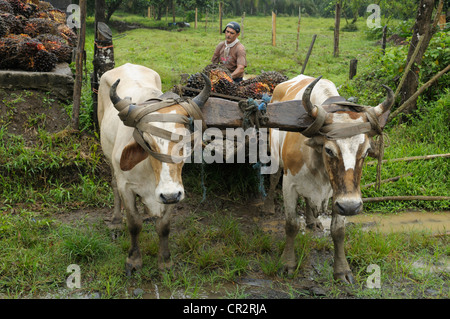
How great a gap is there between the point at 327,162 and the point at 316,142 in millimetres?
176

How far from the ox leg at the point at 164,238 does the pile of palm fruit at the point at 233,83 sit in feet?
5.42

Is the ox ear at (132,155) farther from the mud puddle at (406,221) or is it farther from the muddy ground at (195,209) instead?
the mud puddle at (406,221)

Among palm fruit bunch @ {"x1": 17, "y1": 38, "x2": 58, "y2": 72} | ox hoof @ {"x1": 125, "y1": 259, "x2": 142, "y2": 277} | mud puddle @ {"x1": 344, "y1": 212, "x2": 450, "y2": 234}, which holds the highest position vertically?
palm fruit bunch @ {"x1": 17, "y1": 38, "x2": 58, "y2": 72}

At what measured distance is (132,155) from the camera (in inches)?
137

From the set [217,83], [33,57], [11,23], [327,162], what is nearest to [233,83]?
[217,83]

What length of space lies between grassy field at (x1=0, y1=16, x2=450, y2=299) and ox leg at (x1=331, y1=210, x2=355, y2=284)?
0.11m

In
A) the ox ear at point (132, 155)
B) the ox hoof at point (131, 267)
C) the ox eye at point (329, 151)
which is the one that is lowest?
the ox hoof at point (131, 267)

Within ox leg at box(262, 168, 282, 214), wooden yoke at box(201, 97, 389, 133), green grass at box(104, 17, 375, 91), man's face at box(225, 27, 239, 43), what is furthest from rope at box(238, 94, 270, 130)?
green grass at box(104, 17, 375, 91)

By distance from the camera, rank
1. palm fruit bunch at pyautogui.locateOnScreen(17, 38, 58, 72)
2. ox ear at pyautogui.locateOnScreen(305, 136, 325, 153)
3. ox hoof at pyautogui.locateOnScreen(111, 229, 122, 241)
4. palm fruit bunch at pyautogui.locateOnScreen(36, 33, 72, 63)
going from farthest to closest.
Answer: palm fruit bunch at pyautogui.locateOnScreen(36, 33, 72, 63) → palm fruit bunch at pyautogui.locateOnScreen(17, 38, 58, 72) → ox hoof at pyautogui.locateOnScreen(111, 229, 122, 241) → ox ear at pyautogui.locateOnScreen(305, 136, 325, 153)

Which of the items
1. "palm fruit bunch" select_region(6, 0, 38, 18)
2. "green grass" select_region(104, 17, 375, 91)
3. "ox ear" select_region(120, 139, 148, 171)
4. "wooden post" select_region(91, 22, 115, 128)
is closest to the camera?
"ox ear" select_region(120, 139, 148, 171)

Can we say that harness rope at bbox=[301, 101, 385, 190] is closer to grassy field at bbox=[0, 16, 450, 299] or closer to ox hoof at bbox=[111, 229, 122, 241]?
grassy field at bbox=[0, 16, 450, 299]

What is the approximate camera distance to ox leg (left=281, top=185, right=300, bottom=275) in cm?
383

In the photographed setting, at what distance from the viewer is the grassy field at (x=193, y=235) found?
12.0 ft

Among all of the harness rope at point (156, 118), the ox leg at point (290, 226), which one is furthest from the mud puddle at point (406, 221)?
the harness rope at point (156, 118)
